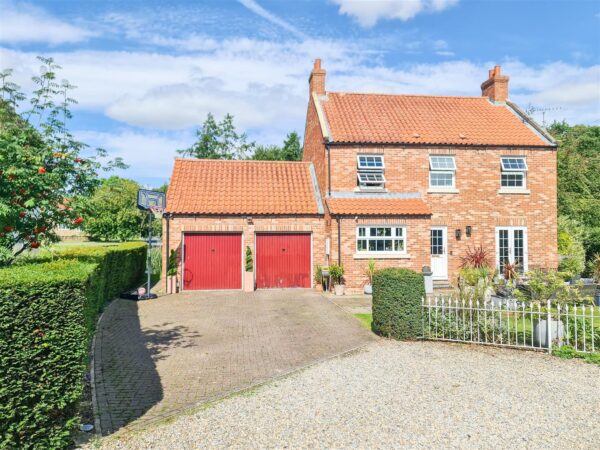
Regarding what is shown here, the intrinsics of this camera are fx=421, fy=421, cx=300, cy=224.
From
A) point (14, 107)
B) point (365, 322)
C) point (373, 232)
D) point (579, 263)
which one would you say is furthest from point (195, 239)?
point (579, 263)

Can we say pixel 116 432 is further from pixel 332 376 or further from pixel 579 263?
pixel 579 263

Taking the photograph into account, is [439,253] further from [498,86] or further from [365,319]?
[498,86]

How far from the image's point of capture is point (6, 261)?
6.89 m

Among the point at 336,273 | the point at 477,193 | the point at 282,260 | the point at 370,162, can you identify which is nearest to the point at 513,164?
the point at 477,193

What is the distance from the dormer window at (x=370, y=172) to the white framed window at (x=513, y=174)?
5.60m

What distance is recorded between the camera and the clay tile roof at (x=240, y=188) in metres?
18.0

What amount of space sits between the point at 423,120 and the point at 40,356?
18.9 metres

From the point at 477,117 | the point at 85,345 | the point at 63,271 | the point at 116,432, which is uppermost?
the point at 477,117

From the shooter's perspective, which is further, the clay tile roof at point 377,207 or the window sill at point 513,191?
the window sill at point 513,191

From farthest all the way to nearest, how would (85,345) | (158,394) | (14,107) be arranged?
(14,107)
(158,394)
(85,345)

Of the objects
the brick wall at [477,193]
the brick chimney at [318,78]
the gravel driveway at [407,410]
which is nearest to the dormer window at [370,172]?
the brick wall at [477,193]

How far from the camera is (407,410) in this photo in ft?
19.9

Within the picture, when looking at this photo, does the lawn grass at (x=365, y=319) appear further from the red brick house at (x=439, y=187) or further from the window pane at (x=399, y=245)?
the window pane at (x=399, y=245)

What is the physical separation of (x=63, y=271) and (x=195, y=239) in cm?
1213
